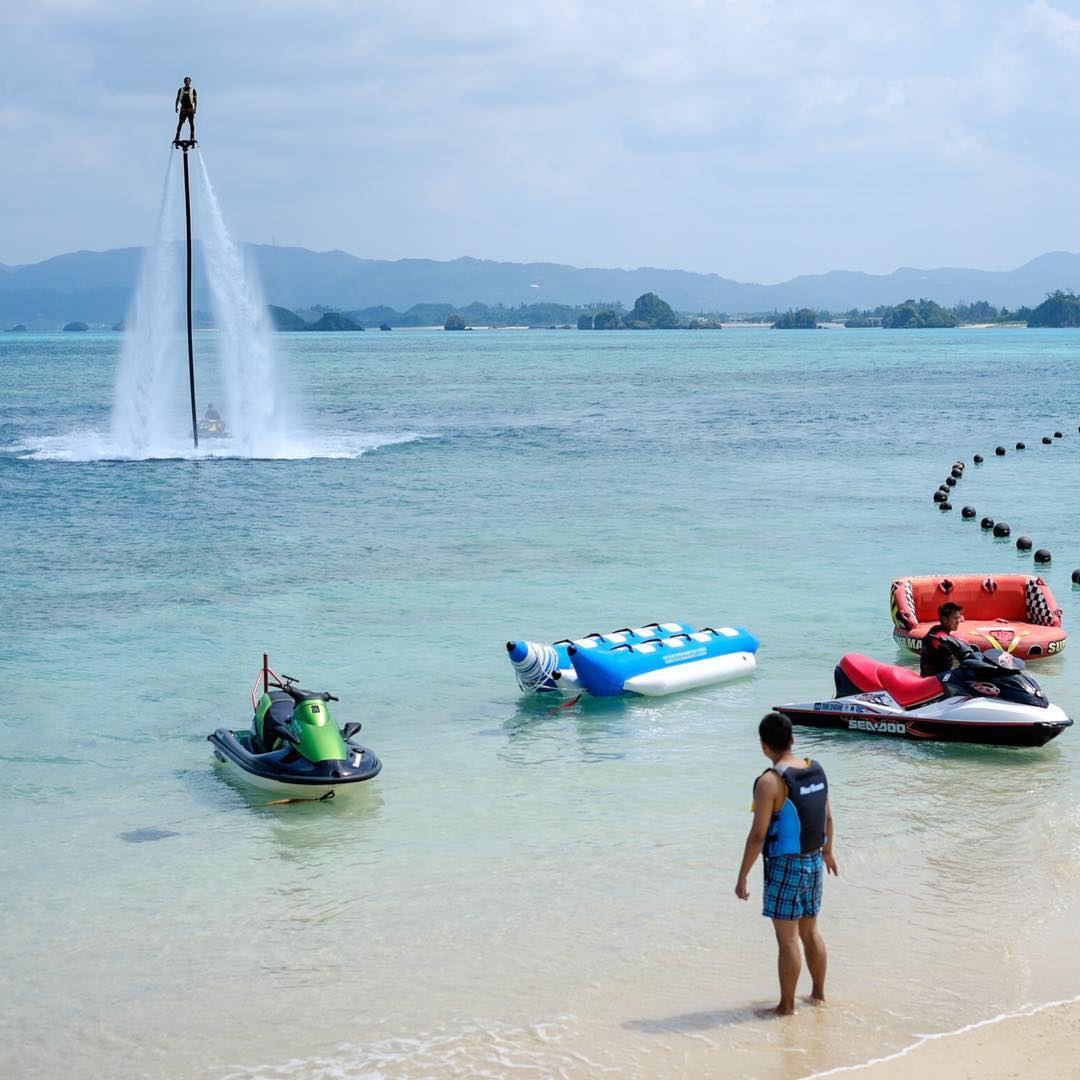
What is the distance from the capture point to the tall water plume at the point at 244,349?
4238 centimetres

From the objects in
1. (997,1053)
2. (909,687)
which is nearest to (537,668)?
(909,687)

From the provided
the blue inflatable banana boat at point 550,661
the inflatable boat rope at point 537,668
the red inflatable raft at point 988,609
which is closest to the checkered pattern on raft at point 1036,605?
the red inflatable raft at point 988,609

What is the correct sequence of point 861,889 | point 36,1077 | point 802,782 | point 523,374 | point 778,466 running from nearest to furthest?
point 802,782 → point 36,1077 → point 861,889 → point 778,466 → point 523,374

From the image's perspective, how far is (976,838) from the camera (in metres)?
11.6

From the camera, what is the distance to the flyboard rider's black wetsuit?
14945 mm

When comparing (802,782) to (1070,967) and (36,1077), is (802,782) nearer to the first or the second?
(1070,967)

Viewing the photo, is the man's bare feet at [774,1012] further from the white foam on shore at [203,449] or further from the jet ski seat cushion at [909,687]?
the white foam on shore at [203,449]

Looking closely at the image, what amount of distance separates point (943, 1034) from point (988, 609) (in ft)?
36.5

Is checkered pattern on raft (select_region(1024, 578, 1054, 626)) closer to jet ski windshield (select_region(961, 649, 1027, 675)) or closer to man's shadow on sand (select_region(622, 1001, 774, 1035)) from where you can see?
jet ski windshield (select_region(961, 649, 1027, 675))

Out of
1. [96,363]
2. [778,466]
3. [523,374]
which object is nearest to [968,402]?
[778,466]

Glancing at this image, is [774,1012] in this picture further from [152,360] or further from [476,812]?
[152,360]

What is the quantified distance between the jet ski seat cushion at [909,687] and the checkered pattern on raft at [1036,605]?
4295 mm

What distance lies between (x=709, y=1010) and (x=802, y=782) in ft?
6.00

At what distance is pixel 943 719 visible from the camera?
551 inches
